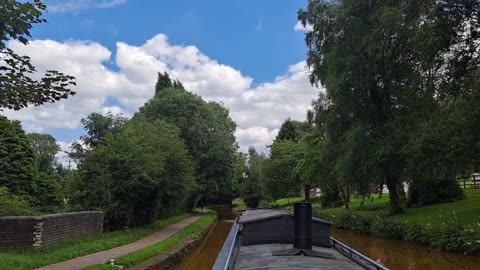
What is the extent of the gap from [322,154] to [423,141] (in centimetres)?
1015

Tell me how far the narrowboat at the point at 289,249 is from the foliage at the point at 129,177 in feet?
39.1

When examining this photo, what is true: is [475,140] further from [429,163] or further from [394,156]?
[394,156]

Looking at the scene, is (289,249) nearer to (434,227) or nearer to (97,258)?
(97,258)

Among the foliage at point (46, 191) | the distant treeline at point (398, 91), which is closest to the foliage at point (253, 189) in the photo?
the distant treeline at point (398, 91)

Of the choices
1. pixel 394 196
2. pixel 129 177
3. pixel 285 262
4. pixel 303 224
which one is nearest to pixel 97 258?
pixel 129 177

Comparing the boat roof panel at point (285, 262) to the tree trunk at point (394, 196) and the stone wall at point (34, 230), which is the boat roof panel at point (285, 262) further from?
the tree trunk at point (394, 196)

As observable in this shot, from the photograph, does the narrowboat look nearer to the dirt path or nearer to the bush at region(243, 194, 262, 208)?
the dirt path

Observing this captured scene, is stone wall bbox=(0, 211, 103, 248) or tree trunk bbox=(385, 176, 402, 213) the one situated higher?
tree trunk bbox=(385, 176, 402, 213)

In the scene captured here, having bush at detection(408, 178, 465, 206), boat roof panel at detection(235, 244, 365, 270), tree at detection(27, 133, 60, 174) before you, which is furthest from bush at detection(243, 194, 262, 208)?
boat roof panel at detection(235, 244, 365, 270)

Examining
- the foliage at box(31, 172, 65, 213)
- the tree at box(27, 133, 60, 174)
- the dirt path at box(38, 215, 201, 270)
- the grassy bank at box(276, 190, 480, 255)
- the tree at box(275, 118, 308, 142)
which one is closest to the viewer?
the dirt path at box(38, 215, 201, 270)

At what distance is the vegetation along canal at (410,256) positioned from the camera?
1400 cm

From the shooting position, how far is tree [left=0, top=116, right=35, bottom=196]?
30531mm

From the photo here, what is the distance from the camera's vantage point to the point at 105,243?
16250mm

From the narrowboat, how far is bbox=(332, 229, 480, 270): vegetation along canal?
6878mm
